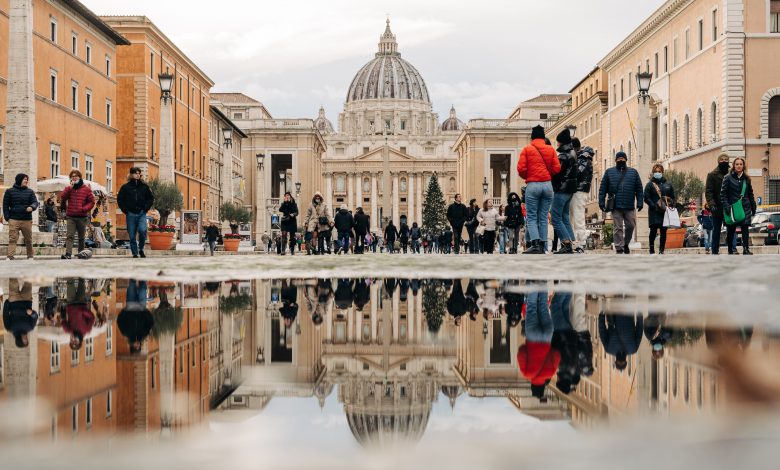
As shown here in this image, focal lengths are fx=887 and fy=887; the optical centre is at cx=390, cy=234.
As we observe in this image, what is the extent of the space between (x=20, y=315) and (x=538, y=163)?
10.8 metres

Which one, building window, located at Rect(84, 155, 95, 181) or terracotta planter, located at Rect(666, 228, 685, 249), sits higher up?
building window, located at Rect(84, 155, 95, 181)

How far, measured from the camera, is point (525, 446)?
1.76 m

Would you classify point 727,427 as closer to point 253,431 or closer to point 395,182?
point 253,431

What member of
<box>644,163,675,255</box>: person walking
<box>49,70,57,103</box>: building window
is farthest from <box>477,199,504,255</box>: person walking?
<box>49,70,57,103</box>: building window

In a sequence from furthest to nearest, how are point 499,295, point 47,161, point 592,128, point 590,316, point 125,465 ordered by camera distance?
point 592,128, point 47,161, point 499,295, point 590,316, point 125,465

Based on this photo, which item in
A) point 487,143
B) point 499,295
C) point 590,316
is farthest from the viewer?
point 487,143

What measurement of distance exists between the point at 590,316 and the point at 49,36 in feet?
113

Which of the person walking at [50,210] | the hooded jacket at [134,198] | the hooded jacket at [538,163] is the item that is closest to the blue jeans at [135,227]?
the hooded jacket at [134,198]

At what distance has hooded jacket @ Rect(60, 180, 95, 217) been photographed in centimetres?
1631

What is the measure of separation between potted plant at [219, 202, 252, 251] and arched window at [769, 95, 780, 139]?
956 inches

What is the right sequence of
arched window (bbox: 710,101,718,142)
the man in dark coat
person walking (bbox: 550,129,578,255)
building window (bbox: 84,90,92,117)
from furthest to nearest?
arched window (bbox: 710,101,718,142), building window (bbox: 84,90,92,117), person walking (bbox: 550,129,578,255), the man in dark coat

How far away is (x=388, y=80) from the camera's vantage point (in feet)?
600

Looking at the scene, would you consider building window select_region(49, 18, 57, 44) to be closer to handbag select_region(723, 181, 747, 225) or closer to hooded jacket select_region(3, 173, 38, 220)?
hooded jacket select_region(3, 173, 38, 220)

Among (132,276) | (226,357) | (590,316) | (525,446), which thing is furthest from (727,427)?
(132,276)
